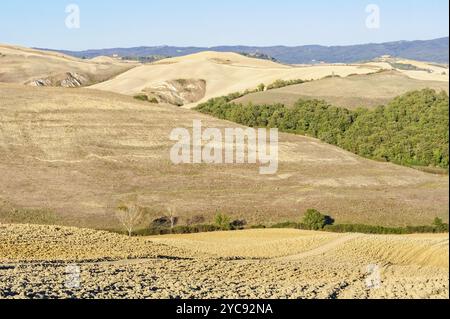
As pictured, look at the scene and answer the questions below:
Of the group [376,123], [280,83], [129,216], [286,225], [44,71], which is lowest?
[286,225]

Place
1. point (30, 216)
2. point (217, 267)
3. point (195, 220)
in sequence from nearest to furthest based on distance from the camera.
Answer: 1. point (217, 267)
2. point (30, 216)
3. point (195, 220)

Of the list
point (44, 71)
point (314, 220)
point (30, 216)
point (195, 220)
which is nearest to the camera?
point (30, 216)

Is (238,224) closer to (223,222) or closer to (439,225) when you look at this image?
(223,222)

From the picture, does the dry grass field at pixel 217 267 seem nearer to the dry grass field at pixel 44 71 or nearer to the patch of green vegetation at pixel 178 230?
the patch of green vegetation at pixel 178 230

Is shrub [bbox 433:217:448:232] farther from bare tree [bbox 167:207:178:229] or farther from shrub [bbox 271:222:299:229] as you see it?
bare tree [bbox 167:207:178:229]

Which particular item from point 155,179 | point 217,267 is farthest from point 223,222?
point 217,267

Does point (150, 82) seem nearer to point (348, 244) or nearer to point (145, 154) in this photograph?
point (145, 154)
